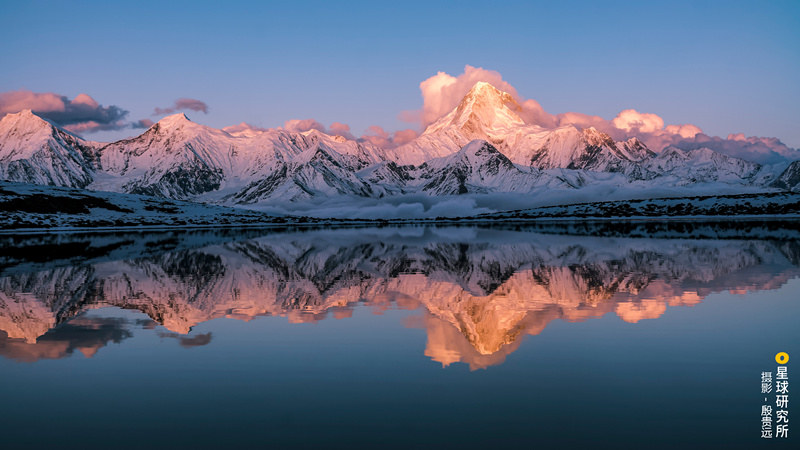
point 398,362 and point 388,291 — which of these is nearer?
point 398,362

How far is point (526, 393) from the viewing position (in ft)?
55.7

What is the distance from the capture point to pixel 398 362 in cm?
2091

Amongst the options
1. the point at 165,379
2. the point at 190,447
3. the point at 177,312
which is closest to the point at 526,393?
the point at 190,447

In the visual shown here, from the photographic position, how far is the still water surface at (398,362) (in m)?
14.6

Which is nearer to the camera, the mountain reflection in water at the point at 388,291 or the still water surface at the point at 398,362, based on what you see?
the still water surface at the point at 398,362

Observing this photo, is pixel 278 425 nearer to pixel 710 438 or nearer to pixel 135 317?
pixel 710 438

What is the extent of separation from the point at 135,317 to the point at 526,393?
21.2m

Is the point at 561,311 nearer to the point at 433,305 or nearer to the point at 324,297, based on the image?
the point at 433,305

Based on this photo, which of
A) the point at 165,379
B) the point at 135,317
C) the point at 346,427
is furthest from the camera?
the point at 135,317

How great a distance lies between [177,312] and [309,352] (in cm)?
1223

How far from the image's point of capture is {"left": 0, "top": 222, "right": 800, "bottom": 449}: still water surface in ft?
47.9

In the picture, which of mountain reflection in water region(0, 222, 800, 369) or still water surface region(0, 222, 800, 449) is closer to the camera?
still water surface region(0, 222, 800, 449)

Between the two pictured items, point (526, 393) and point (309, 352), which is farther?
point (309, 352)

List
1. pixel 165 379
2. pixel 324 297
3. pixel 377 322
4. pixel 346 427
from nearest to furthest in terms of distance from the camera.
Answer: pixel 346 427 → pixel 165 379 → pixel 377 322 → pixel 324 297
